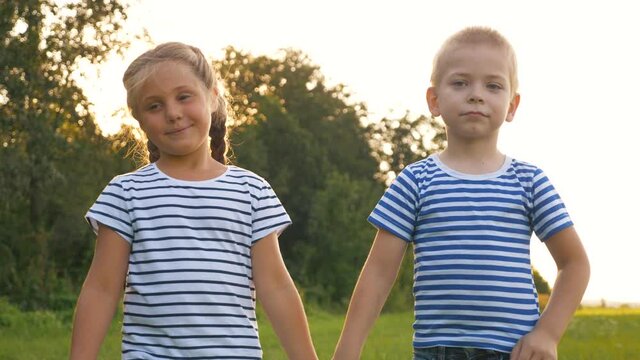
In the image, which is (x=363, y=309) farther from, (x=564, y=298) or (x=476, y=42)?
(x=476, y=42)

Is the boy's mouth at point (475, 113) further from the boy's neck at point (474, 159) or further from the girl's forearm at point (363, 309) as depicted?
the girl's forearm at point (363, 309)

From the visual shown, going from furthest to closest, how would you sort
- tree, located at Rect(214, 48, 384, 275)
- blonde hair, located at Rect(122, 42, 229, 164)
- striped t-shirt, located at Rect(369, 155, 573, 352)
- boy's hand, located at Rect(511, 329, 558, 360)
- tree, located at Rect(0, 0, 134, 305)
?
1. tree, located at Rect(214, 48, 384, 275)
2. tree, located at Rect(0, 0, 134, 305)
3. blonde hair, located at Rect(122, 42, 229, 164)
4. striped t-shirt, located at Rect(369, 155, 573, 352)
5. boy's hand, located at Rect(511, 329, 558, 360)

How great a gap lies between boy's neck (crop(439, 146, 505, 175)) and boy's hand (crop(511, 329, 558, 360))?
675 millimetres

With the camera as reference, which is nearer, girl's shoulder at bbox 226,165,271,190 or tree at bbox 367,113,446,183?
girl's shoulder at bbox 226,165,271,190

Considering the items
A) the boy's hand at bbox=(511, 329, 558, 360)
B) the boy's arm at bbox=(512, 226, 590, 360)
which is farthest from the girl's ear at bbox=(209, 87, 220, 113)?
the boy's hand at bbox=(511, 329, 558, 360)

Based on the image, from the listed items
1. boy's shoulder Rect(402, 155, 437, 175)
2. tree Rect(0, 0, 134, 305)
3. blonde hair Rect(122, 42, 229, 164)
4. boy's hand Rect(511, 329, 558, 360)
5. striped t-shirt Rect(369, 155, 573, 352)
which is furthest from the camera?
tree Rect(0, 0, 134, 305)

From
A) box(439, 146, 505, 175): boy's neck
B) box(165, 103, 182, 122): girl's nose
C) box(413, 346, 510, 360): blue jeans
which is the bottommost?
box(413, 346, 510, 360): blue jeans

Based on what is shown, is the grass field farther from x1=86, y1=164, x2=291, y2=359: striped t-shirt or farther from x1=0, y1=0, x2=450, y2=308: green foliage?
x1=86, y1=164, x2=291, y2=359: striped t-shirt

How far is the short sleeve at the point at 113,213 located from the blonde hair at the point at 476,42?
4.41 feet

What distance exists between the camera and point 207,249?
4.42m

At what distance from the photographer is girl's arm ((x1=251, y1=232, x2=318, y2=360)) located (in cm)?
449

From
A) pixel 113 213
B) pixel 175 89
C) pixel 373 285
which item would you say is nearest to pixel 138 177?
pixel 113 213

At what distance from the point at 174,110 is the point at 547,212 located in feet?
5.01

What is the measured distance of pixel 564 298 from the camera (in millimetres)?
4273
